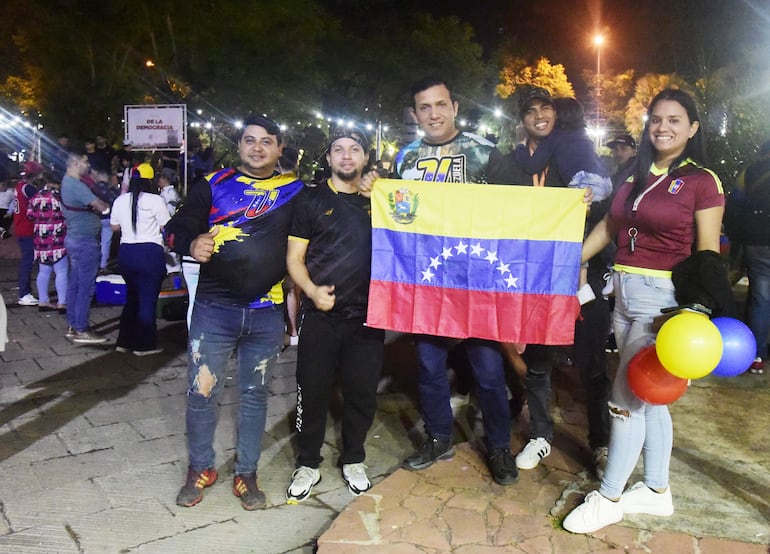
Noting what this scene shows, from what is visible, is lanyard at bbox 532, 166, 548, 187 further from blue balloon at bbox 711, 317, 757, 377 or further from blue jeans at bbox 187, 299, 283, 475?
blue jeans at bbox 187, 299, 283, 475

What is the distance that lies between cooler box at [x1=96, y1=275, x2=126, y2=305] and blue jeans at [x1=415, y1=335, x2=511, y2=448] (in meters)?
6.53

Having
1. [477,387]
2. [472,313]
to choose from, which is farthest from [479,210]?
[477,387]

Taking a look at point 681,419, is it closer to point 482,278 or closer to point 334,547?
point 482,278

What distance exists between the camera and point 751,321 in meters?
6.89

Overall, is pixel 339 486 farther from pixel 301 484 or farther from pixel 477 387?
pixel 477 387

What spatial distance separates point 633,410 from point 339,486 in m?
1.81

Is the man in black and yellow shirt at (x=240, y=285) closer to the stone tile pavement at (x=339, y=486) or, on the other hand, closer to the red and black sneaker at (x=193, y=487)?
the red and black sneaker at (x=193, y=487)

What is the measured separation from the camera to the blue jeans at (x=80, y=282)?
310 inches

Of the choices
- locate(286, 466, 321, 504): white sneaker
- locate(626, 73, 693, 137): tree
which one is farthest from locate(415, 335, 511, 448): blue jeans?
locate(626, 73, 693, 137): tree

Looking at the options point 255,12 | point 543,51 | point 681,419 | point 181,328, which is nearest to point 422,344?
point 681,419

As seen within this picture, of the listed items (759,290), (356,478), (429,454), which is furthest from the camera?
(759,290)

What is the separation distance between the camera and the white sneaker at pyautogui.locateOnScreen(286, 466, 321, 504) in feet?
13.6

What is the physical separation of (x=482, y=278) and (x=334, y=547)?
5.41 ft

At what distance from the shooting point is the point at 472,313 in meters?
4.11
